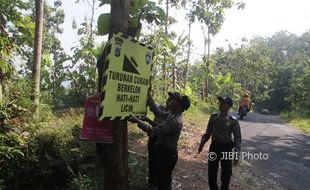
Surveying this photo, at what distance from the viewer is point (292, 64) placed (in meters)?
46.7

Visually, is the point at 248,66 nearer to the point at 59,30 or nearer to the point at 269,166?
the point at 59,30

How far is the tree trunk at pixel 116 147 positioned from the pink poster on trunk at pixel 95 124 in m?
0.07

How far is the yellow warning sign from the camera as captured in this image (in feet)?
9.66

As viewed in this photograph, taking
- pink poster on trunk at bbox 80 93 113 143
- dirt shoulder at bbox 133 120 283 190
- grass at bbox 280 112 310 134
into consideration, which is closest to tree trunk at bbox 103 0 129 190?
pink poster on trunk at bbox 80 93 113 143

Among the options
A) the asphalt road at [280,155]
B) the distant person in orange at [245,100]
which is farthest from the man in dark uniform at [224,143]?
the distant person in orange at [245,100]

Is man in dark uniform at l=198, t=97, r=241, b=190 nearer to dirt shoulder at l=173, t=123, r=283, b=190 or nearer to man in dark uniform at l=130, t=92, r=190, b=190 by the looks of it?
man in dark uniform at l=130, t=92, r=190, b=190

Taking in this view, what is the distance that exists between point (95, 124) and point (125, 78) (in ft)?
1.74

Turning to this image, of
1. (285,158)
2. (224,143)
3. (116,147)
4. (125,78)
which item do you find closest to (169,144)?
(224,143)

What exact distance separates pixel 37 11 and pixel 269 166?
7.28m

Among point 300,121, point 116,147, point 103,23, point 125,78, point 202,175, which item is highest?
point 103,23

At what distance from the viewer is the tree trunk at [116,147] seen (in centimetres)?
323

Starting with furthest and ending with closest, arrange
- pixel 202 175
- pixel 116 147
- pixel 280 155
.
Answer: pixel 280 155 → pixel 202 175 → pixel 116 147

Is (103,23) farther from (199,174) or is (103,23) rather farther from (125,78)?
(199,174)

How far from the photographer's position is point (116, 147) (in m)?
3.31
